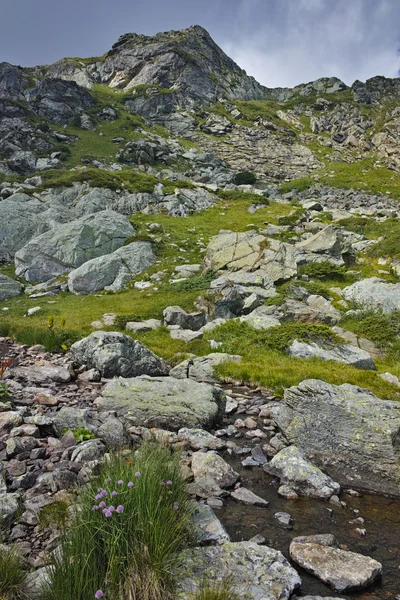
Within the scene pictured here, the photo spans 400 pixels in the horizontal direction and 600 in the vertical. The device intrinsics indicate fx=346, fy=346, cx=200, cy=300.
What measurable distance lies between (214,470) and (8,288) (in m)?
27.9

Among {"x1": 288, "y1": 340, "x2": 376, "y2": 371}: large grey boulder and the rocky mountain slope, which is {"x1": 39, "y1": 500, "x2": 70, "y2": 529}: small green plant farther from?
{"x1": 288, "y1": 340, "x2": 376, "y2": 371}: large grey boulder

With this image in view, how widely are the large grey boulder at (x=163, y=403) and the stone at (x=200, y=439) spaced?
46 centimetres

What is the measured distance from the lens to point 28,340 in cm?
1677

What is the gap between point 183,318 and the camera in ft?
69.0

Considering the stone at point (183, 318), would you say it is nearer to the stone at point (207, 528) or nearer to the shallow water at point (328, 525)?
the shallow water at point (328, 525)

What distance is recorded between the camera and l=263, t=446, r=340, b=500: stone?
265 inches

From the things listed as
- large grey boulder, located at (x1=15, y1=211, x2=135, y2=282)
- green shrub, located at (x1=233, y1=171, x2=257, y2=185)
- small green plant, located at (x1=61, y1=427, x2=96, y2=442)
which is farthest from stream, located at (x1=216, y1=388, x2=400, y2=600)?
green shrub, located at (x1=233, y1=171, x2=257, y2=185)

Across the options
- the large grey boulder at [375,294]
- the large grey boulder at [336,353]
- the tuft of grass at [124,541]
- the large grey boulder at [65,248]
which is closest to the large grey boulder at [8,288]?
the large grey boulder at [65,248]

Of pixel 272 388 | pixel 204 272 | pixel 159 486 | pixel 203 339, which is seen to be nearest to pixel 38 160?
pixel 204 272

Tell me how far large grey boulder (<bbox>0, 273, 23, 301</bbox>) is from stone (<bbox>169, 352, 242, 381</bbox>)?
20.9m

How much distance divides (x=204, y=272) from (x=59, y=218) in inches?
840

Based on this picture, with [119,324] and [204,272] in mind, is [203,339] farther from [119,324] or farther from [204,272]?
[204,272]

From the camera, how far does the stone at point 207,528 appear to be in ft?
16.0

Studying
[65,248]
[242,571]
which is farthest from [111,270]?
[242,571]
